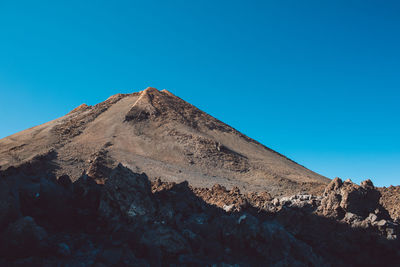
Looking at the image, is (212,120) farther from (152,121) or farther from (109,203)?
(109,203)

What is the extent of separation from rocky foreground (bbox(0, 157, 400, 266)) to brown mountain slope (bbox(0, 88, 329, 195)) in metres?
17.2

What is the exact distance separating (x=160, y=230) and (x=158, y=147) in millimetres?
37550

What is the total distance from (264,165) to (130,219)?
1446 inches

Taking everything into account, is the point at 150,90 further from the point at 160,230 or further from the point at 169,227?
the point at 160,230

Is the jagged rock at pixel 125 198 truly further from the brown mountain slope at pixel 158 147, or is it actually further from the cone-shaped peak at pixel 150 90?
the cone-shaped peak at pixel 150 90

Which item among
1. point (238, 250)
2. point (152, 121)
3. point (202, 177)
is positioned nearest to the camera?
point (238, 250)

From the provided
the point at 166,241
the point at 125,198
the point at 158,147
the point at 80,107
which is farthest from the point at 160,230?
the point at 80,107

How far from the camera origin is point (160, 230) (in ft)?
20.1

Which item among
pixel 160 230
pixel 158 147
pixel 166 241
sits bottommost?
pixel 166 241

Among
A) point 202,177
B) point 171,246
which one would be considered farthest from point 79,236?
point 202,177

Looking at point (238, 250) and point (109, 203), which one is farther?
point (109, 203)

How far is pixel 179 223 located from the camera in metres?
7.79

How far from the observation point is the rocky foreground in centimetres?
514

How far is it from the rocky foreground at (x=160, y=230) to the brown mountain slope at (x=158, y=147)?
56.4 feet
